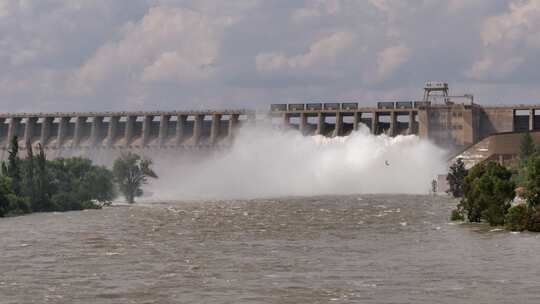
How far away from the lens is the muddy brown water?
39562mm

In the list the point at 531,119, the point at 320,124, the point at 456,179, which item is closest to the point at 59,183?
the point at 456,179

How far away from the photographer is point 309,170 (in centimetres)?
17475

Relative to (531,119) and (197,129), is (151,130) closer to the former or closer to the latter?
(197,129)

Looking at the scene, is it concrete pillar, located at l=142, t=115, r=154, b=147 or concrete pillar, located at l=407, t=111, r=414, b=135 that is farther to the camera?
concrete pillar, located at l=142, t=115, r=154, b=147

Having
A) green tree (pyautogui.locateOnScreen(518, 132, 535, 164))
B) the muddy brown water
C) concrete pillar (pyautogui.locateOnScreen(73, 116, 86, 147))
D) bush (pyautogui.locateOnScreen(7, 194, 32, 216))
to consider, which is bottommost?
the muddy brown water

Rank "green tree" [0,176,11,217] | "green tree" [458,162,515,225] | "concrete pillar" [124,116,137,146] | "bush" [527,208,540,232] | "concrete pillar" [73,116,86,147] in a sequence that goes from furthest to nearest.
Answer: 1. "concrete pillar" [73,116,86,147]
2. "concrete pillar" [124,116,137,146]
3. "green tree" [0,176,11,217]
4. "green tree" [458,162,515,225]
5. "bush" [527,208,540,232]

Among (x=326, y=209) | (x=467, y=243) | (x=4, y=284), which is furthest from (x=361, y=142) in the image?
(x=4, y=284)

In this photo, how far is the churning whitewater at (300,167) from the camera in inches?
6368

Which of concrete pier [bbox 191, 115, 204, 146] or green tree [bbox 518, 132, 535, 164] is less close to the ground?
concrete pier [bbox 191, 115, 204, 146]

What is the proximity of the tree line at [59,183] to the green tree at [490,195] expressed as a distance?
1865 inches

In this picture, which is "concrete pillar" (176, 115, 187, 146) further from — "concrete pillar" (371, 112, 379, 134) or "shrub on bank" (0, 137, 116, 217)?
"shrub on bank" (0, 137, 116, 217)

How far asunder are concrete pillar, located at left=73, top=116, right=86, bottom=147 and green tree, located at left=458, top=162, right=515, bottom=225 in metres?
128

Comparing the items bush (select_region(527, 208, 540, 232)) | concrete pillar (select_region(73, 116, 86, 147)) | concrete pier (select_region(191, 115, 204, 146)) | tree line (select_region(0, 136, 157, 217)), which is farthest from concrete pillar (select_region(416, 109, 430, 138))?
bush (select_region(527, 208, 540, 232))

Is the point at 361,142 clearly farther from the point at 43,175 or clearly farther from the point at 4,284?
the point at 4,284
